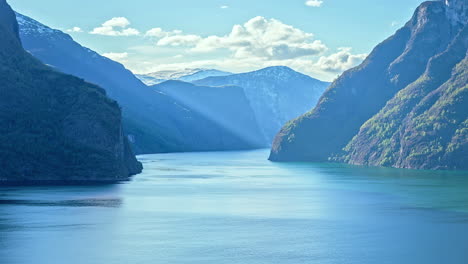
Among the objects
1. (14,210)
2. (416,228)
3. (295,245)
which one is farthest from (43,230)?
(416,228)

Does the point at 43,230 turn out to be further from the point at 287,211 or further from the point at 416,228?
the point at 416,228

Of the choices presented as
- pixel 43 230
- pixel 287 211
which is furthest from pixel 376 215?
pixel 43 230

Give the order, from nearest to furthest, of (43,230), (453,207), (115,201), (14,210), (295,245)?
(295,245)
(43,230)
(14,210)
(453,207)
(115,201)

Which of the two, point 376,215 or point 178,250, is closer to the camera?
point 178,250

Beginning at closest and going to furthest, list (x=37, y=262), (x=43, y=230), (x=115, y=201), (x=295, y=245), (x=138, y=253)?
(x=37, y=262) → (x=138, y=253) → (x=295, y=245) → (x=43, y=230) → (x=115, y=201)

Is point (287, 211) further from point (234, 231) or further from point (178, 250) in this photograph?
point (178, 250)

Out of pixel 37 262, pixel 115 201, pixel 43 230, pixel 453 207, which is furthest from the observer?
pixel 115 201

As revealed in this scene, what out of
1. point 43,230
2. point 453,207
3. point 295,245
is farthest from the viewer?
point 453,207

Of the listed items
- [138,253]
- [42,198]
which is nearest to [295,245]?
→ [138,253]

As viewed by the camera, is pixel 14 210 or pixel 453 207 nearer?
pixel 14 210
